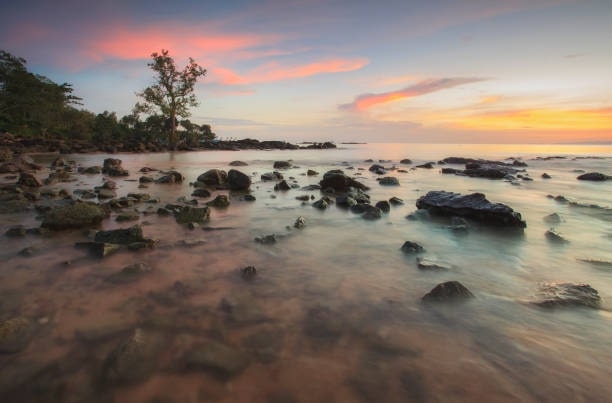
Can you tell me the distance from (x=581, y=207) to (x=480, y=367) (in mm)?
9205

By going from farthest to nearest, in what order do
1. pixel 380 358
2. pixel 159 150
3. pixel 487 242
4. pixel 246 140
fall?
pixel 246 140, pixel 159 150, pixel 487 242, pixel 380 358

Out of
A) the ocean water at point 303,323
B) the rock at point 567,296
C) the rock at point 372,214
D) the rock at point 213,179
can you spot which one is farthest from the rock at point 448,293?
the rock at point 213,179

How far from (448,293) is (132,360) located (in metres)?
2.80

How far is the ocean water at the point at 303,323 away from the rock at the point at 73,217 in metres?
0.26

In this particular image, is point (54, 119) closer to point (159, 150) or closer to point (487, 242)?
point (159, 150)

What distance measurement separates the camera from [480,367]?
210 cm

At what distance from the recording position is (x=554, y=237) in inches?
209

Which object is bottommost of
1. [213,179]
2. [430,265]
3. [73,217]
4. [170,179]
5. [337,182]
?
[430,265]

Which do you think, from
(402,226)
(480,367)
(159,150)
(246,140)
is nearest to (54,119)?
(159,150)

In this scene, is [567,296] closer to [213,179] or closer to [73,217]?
[73,217]

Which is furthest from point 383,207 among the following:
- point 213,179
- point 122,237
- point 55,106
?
point 55,106

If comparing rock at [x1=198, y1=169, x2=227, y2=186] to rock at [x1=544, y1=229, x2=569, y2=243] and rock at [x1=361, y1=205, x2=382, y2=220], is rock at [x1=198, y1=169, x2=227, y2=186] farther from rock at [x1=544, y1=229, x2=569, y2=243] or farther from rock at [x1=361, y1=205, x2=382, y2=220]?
rock at [x1=544, y1=229, x2=569, y2=243]

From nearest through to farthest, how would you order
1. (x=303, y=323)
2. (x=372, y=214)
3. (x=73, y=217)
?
(x=303, y=323)
(x=73, y=217)
(x=372, y=214)

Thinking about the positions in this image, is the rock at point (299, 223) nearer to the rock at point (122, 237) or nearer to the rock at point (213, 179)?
the rock at point (122, 237)
